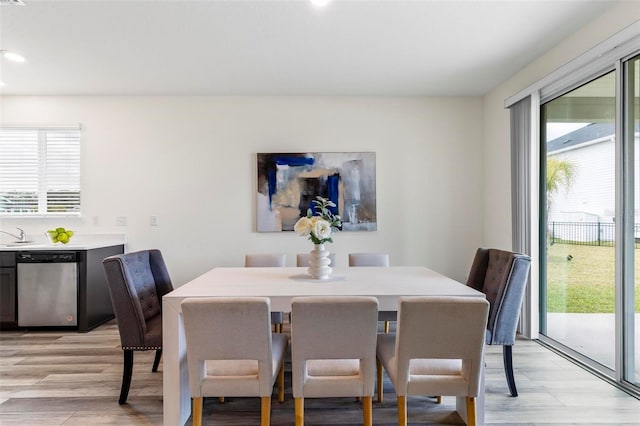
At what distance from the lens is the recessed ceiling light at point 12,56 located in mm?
3166

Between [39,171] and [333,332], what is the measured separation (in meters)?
4.46

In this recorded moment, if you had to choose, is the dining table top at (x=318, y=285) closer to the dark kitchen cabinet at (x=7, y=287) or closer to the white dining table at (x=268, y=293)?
the white dining table at (x=268, y=293)

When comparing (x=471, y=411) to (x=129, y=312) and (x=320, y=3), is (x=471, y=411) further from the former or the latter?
(x=320, y=3)

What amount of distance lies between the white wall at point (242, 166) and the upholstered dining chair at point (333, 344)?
8.62 feet

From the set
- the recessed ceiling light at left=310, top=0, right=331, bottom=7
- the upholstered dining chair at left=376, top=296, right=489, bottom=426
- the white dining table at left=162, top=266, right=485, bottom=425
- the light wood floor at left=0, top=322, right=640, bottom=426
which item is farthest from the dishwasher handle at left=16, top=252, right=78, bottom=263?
the upholstered dining chair at left=376, top=296, right=489, bottom=426

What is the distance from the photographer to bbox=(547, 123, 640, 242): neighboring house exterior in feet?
8.77

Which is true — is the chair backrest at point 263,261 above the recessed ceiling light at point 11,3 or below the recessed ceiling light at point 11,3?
below

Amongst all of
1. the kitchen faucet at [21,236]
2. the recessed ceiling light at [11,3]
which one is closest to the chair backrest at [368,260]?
the recessed ceiling light at [11,3]

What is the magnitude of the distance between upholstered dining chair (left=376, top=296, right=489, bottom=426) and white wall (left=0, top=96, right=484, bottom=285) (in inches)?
103

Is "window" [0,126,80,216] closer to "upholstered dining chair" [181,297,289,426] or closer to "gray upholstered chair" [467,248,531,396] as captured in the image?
"upholstered dining chair" [181,297,289,426]

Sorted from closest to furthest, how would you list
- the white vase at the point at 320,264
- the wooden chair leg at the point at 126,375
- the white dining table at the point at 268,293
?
the white dining table at the point at 268,293 → the wooden chair leg at the point at 126,375 → the white vase at the point at 320,264

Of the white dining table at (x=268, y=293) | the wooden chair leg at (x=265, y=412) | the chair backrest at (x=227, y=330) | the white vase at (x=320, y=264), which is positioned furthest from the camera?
the white vase at (x=320, y=264)

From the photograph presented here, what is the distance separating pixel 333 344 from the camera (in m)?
1.72

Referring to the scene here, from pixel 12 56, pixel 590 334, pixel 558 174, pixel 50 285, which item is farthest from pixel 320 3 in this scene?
pixel 50 285
